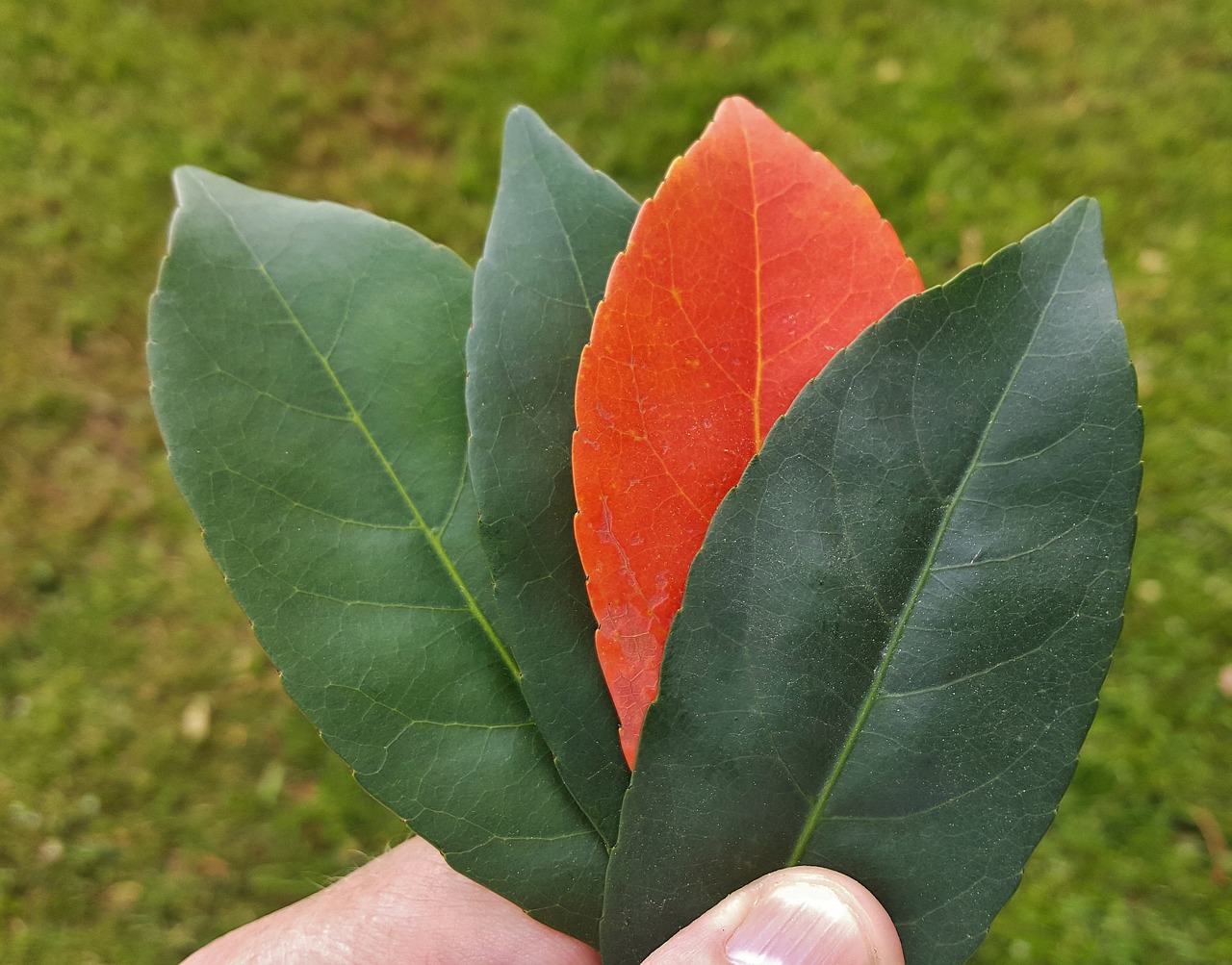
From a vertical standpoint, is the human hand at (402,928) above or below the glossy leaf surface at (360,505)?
below

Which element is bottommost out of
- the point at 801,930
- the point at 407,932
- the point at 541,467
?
the point at 407,932

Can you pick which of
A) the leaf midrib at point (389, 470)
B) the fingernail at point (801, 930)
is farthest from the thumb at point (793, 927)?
the leaf midrib at point (389, 470)

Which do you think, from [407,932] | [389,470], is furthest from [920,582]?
[407,932]

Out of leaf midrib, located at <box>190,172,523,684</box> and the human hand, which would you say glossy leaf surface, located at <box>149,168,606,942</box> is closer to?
leaf midrib, located at <box>190,172,523,684</box>

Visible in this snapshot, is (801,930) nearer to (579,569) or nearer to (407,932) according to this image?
(579,569)

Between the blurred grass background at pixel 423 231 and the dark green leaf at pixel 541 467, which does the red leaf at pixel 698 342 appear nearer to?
the dark green leaf at pixel 541 467
